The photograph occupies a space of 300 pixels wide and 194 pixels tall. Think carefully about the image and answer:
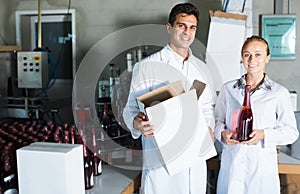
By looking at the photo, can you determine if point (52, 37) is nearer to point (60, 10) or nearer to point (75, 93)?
point (60, 10)

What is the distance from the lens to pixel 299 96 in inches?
117

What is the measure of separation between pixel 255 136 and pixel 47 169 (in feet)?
2.66

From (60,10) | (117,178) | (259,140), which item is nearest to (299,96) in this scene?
(259,140)

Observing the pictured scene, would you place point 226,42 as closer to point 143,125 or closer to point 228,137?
point 228,137

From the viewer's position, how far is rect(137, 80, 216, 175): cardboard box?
4.30 feet

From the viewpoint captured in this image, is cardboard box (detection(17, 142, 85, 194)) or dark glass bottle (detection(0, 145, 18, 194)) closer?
cardboard box (detection(17, 142, 85, 194))

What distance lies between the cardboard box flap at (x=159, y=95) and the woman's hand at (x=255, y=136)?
34cm

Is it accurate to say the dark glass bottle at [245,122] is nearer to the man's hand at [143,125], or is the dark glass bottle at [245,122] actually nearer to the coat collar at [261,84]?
the coat collar at [261,84]

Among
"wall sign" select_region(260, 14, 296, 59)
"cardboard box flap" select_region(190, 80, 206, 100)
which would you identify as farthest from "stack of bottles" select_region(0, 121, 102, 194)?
"wall sign" select_region(260, 14, 296, 59)

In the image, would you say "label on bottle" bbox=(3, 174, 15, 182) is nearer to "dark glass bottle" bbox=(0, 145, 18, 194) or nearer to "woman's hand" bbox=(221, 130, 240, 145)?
"dark glass bottle" bbox=(0, 145, 18, 194)

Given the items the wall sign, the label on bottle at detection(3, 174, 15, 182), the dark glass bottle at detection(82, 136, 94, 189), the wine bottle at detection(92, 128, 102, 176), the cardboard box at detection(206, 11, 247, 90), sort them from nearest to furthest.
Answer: the label on bottle at detection(3, 174, 15, 182), the dark glass bottle at detection(82, 136, 94, 189), the wine bottle at detection(92, 128, 102, 176), the cardboard box at detection(206, 11, 247, 90), the wall sign

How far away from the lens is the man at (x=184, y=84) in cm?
158

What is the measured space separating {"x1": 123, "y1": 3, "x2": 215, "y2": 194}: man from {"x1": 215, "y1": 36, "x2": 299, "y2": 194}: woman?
11cm

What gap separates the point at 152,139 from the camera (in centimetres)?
162
